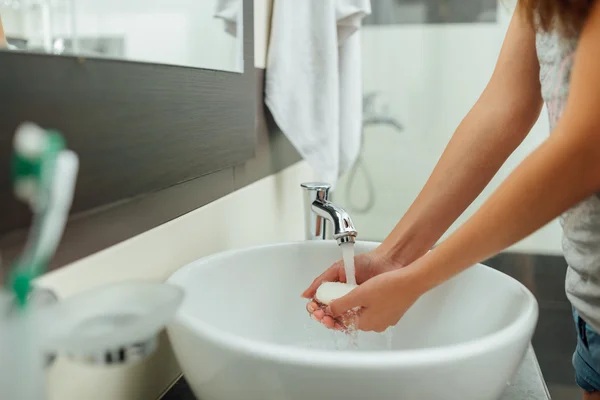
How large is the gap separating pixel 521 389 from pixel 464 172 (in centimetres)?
29

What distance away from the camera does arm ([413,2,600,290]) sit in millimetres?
479

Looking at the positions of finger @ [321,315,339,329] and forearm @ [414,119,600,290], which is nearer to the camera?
forearm @ [414,119,600,290]

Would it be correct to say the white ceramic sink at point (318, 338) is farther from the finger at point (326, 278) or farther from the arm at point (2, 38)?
the arm at point (2, 38)

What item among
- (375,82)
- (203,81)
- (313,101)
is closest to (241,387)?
(203,81)

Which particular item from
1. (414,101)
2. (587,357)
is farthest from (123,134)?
(414,101)

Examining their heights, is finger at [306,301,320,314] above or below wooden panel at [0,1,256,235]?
below

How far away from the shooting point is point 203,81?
0.75m

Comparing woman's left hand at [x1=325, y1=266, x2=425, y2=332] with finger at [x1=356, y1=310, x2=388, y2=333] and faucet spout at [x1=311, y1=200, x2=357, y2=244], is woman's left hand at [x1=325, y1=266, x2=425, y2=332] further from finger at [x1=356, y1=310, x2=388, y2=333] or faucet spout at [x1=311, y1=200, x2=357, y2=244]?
faucet spout at [x1=311, y1=200, x2=357, y2=244]

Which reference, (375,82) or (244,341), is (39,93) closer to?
(244,341)

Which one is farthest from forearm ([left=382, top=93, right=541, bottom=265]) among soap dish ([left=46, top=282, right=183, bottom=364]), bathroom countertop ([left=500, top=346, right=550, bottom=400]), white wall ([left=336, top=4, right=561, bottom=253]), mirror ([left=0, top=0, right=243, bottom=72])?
white wall ([left=336, top=4, right=561, bottom=253])

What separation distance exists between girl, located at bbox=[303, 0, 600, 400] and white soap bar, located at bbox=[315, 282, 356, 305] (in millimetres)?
17

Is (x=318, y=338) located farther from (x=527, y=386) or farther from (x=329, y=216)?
(x=527, y=386)

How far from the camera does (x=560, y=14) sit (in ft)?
1.96

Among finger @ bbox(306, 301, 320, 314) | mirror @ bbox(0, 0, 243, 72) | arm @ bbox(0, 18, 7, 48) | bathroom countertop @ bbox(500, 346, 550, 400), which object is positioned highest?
mirror @ bbox(0, 0, 243, 72)
